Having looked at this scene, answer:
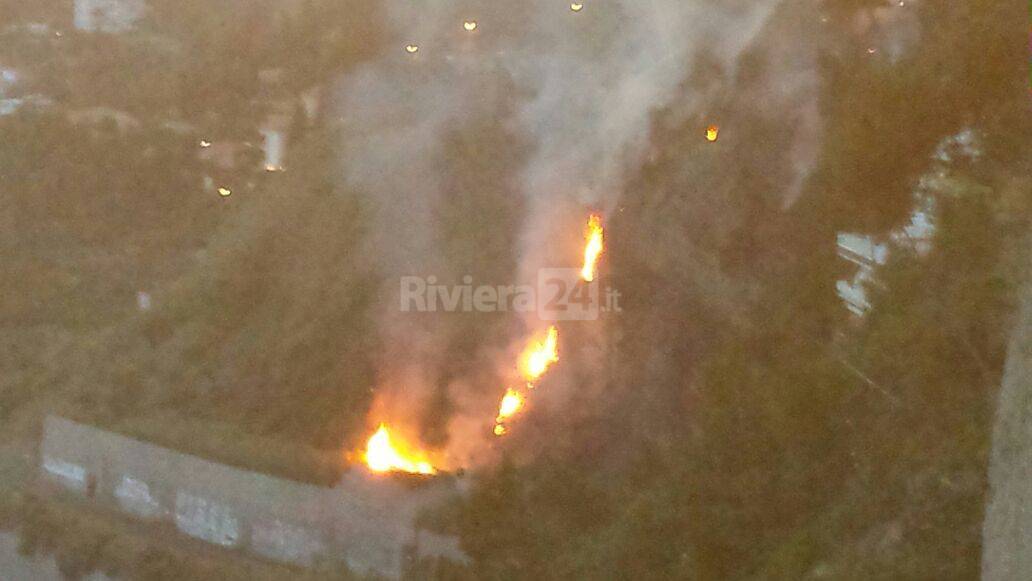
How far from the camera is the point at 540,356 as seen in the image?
352cm

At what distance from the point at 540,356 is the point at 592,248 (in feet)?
1.68

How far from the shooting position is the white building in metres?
4.54

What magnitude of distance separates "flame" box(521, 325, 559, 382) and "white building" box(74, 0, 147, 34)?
9.53 feet

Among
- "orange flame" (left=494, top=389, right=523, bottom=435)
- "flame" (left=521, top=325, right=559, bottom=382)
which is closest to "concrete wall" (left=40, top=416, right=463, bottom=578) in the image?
"orange flame" (left=494, top=389, right=523, bottom=435)

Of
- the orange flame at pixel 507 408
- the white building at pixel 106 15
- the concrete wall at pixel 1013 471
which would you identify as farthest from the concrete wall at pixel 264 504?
the white building at pixel 106 15

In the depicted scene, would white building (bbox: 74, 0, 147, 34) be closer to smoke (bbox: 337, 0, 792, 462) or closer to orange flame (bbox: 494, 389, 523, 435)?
smoke (bbox: 337, 0, 792, 462)

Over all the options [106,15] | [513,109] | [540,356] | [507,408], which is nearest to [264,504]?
[507,408]

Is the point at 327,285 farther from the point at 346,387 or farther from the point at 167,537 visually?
the point at 167,537

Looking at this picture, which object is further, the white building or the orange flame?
the white building

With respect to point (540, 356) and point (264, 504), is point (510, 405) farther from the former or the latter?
point (264, 504)

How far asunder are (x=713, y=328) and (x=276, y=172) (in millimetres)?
2221

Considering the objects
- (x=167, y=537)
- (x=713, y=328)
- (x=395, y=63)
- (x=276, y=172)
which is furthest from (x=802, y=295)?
(x=167, y=537)

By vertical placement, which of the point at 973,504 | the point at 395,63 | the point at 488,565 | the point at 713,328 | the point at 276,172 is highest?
the point at 395,63

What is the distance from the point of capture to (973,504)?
2.83 m
